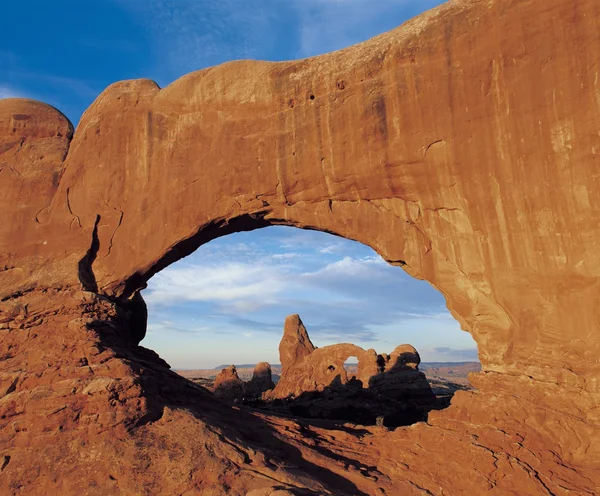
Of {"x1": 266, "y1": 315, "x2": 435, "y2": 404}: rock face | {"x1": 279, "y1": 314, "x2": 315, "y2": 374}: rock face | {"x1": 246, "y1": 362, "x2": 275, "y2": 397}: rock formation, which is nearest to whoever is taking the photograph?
{"x1": 266, "y1": 315, "x2": 435, "y2": 404}: rock face

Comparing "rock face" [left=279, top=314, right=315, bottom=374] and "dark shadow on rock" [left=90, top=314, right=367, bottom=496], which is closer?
"dark shadow on rock" [left=90, top=314, right=367, bottom=496]

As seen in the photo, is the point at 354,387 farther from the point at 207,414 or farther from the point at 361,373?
the point at 207,414

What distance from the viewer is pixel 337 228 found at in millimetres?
15594

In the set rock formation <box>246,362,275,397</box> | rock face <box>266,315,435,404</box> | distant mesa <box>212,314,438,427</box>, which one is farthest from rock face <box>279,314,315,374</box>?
rock formation <box>246,362,275,397</box>

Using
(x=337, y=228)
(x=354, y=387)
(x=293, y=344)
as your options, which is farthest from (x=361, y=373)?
(x=337, y=228)

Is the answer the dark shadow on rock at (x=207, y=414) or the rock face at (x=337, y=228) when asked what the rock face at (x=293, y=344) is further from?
the dark shadow on rock at (x=207, y=414)

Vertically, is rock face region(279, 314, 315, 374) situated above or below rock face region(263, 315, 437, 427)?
above

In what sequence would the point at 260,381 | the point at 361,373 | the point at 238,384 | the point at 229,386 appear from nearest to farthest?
the point at 361,373 < the point at 229,386 < the point at 238,384 < the point at 260,381

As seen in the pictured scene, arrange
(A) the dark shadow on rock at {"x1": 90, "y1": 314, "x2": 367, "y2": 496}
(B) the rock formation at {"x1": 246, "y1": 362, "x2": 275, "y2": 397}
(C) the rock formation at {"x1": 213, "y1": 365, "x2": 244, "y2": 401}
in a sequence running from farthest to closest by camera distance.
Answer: (B) the rock formation at {"x1": 246, "y1": 362, "x2": 275, "y2": 397} → (C) the rock formation at {"x1": 213, "y1": 365, "x2": 244, "y2": 401} → (A) the dark shadow on rock at {"x1": 90, "y1": 314, "x2": 367, "y2": 496}

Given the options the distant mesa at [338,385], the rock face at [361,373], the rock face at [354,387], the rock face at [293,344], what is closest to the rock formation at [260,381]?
the distant mesa at [338,385]

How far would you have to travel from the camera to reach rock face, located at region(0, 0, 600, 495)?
10.9 meters

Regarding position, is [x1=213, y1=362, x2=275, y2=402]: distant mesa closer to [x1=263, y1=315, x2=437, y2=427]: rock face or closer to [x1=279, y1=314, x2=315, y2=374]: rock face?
[x1=263, y1=315, x2=437, y2=427]: rock face

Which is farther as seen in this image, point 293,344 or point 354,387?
point 293,344

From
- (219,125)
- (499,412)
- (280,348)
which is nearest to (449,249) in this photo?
(499,412)
